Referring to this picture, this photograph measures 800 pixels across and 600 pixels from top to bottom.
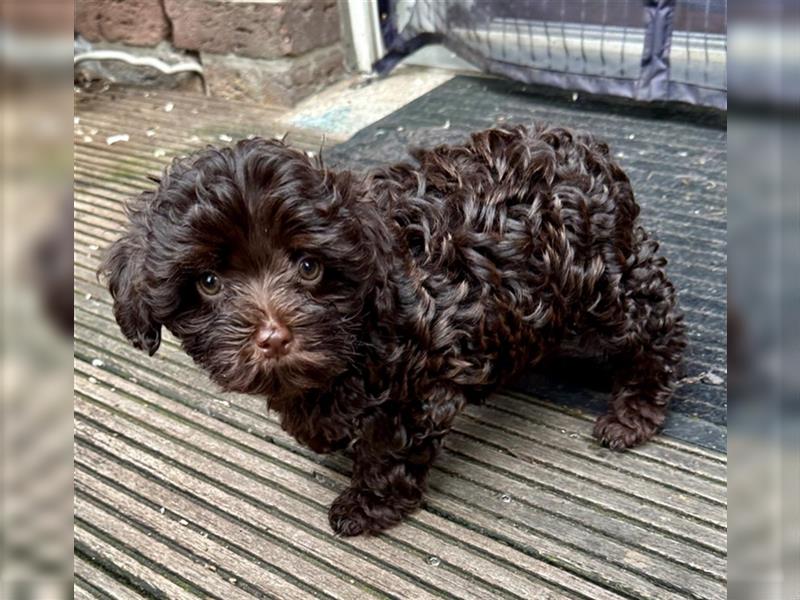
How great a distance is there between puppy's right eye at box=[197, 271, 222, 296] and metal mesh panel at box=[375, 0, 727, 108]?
111 inches

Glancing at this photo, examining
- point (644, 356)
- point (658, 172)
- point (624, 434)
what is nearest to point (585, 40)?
point (658, 172)

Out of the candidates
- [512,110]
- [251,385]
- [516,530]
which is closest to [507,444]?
[516,530]

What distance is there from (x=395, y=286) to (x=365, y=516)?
28.8 inches

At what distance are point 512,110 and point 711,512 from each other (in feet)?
9.82

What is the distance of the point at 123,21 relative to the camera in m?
5.72

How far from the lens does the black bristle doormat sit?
8.68 feet

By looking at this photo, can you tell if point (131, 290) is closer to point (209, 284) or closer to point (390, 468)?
point (209, 284)

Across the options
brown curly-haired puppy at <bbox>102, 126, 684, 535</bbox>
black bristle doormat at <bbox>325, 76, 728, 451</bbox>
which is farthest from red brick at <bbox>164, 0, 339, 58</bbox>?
brown curly-haired puppy at <bbox>102, 126, 684, 535</bbox>

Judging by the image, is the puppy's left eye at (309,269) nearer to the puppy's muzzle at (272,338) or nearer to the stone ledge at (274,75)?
the puppy's muzzle at (272,338)

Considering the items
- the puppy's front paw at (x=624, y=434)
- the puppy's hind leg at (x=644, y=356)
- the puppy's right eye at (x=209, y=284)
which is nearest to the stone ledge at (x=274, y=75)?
the puppy's hind leg at (x=644, y=356)

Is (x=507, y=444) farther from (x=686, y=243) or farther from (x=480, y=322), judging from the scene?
(x=686, y=243)

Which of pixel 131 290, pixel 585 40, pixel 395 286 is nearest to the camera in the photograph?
pixel 131 290

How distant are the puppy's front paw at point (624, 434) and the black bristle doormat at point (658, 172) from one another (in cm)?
8

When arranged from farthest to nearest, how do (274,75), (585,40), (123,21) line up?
(123,21) → (274,75) → (585,40)
